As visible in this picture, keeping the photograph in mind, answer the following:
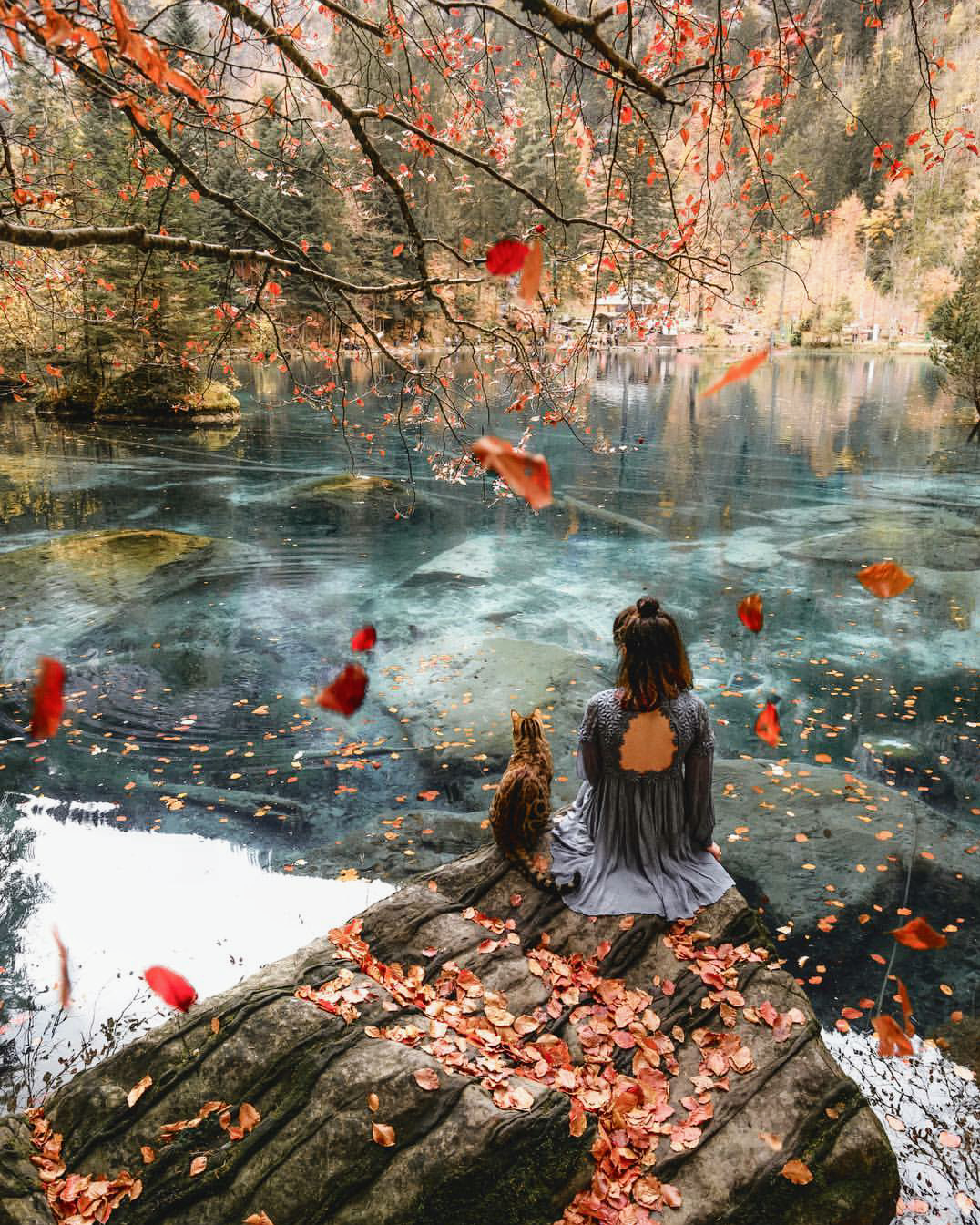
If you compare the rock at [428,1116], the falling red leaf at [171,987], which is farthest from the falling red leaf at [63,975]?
the rock at [428,1116]

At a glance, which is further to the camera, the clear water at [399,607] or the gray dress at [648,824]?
the clear water at [399,607]

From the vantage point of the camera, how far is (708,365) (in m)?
41.2

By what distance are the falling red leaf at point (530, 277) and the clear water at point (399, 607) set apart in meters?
2.08

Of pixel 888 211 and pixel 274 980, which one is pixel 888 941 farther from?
pixel 888 211

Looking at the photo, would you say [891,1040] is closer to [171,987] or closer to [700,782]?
[700,782]

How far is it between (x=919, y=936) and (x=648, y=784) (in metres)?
2.13

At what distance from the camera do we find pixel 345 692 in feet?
25.2

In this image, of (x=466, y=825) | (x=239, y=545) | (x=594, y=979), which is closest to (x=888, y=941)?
(x=594, y=979)

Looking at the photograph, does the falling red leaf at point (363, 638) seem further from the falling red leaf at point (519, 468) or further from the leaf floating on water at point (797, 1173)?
the falling red leaf at point (519, 468)

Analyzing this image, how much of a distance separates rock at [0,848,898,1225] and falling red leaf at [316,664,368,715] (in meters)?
4.08

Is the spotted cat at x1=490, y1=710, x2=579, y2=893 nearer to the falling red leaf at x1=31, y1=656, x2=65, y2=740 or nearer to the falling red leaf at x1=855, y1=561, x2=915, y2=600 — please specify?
the falling red leaf at x1=31, y1=656, x2=65, y2=740

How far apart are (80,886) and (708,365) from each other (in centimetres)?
4157

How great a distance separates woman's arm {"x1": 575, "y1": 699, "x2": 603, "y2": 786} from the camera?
12.5 ft

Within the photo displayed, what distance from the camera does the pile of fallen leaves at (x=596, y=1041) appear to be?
2658 millimetres
